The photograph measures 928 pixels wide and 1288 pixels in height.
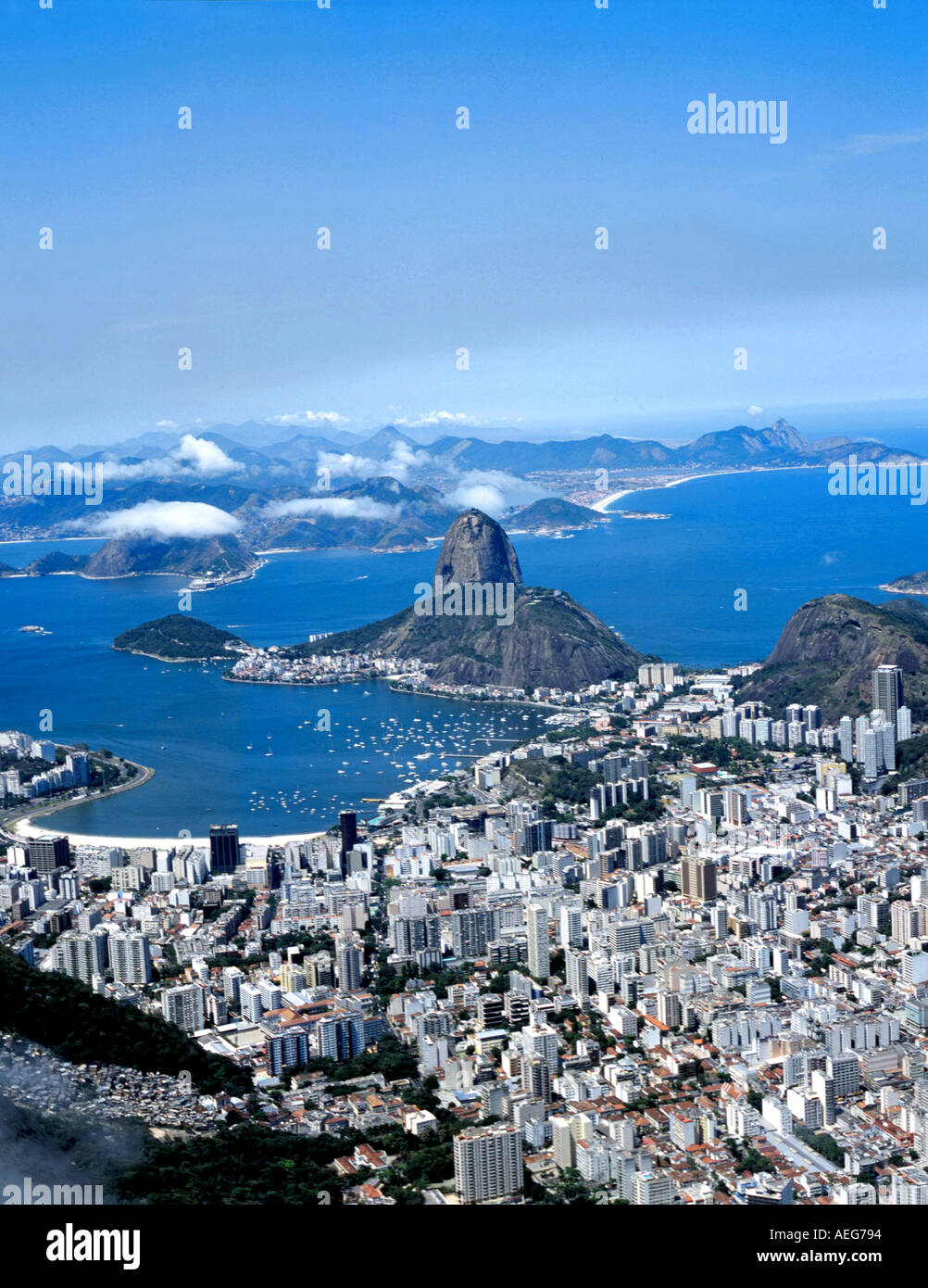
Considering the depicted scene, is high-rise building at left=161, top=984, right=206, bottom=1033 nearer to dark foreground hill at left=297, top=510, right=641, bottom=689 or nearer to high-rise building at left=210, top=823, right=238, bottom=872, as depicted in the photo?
high-rise building at left=210, top=823, right=238, bottom=872

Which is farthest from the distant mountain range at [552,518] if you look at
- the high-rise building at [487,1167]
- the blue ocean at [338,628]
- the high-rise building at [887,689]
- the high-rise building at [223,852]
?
the high-rise building at [487,1167]

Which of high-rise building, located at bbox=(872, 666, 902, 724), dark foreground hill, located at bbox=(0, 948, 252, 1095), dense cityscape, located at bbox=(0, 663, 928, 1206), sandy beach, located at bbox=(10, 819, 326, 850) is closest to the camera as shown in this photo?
dense cityscape, located at bbox=(0, 663, 928, 1206)

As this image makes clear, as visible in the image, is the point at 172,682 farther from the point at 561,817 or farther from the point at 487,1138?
the point at 487,1138

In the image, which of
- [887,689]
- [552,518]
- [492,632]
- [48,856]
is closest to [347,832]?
[48,856]

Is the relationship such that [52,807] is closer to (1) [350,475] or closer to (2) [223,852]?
(2) [223,852]

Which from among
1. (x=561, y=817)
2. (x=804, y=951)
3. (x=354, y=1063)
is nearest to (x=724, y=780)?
(x=561, y=817)

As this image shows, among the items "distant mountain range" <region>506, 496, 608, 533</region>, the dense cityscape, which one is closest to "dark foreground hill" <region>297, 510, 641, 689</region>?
the dense cityscape
